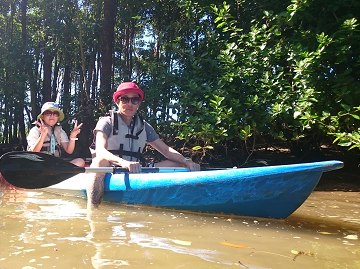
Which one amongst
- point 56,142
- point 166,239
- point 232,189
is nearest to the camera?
point 166,239

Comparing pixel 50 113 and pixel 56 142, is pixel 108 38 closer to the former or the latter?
pixel 50 113

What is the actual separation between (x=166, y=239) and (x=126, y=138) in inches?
68.9

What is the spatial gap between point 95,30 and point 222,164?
5212 mm

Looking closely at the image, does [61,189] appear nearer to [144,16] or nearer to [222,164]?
[222,164]

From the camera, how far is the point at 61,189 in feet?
13.8

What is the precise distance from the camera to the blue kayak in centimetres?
260

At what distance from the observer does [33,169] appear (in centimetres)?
338

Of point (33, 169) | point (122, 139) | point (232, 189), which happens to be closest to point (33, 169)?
point (33, 169)

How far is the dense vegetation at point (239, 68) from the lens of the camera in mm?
4098

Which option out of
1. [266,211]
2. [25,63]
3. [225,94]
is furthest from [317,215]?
[25,63]

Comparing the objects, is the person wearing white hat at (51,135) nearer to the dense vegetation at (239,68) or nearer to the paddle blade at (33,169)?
the paddle blade at (33,169)

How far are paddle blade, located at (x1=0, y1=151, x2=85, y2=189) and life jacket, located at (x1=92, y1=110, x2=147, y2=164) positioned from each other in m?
0.51

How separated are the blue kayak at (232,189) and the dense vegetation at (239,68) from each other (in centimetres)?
123

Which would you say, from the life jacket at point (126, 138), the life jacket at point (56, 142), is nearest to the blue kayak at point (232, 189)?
the life jacket at point (126, 138)
